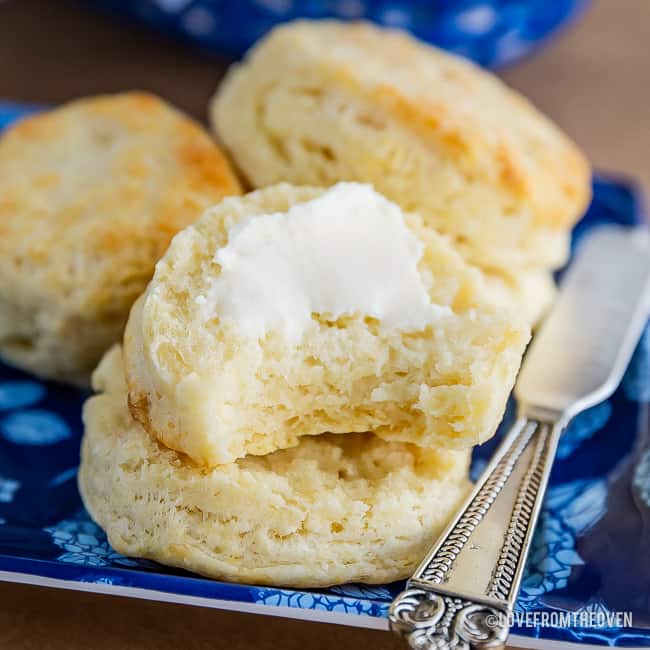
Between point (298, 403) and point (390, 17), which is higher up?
point (390, 17)

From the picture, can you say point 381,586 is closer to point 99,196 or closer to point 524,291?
point 524,291

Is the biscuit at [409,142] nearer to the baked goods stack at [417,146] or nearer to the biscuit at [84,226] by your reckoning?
the baked goods stack at [417,146]

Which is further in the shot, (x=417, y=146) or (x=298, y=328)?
(x=417, y=146)

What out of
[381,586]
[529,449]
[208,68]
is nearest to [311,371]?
[381,586]

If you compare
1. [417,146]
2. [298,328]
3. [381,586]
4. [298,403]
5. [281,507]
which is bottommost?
[381,586]

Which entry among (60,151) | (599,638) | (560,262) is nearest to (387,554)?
(599,638)

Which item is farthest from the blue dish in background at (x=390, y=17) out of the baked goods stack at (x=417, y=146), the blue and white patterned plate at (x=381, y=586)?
the blue and white patterned plate at (x=381, y=586)

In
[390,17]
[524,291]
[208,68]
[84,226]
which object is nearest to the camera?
[84,226]

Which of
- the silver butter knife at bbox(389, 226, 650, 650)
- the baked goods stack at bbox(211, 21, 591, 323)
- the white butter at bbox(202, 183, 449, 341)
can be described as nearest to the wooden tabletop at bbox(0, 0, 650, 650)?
the silver butter knife at bbox(389, 226, 650, 650)
